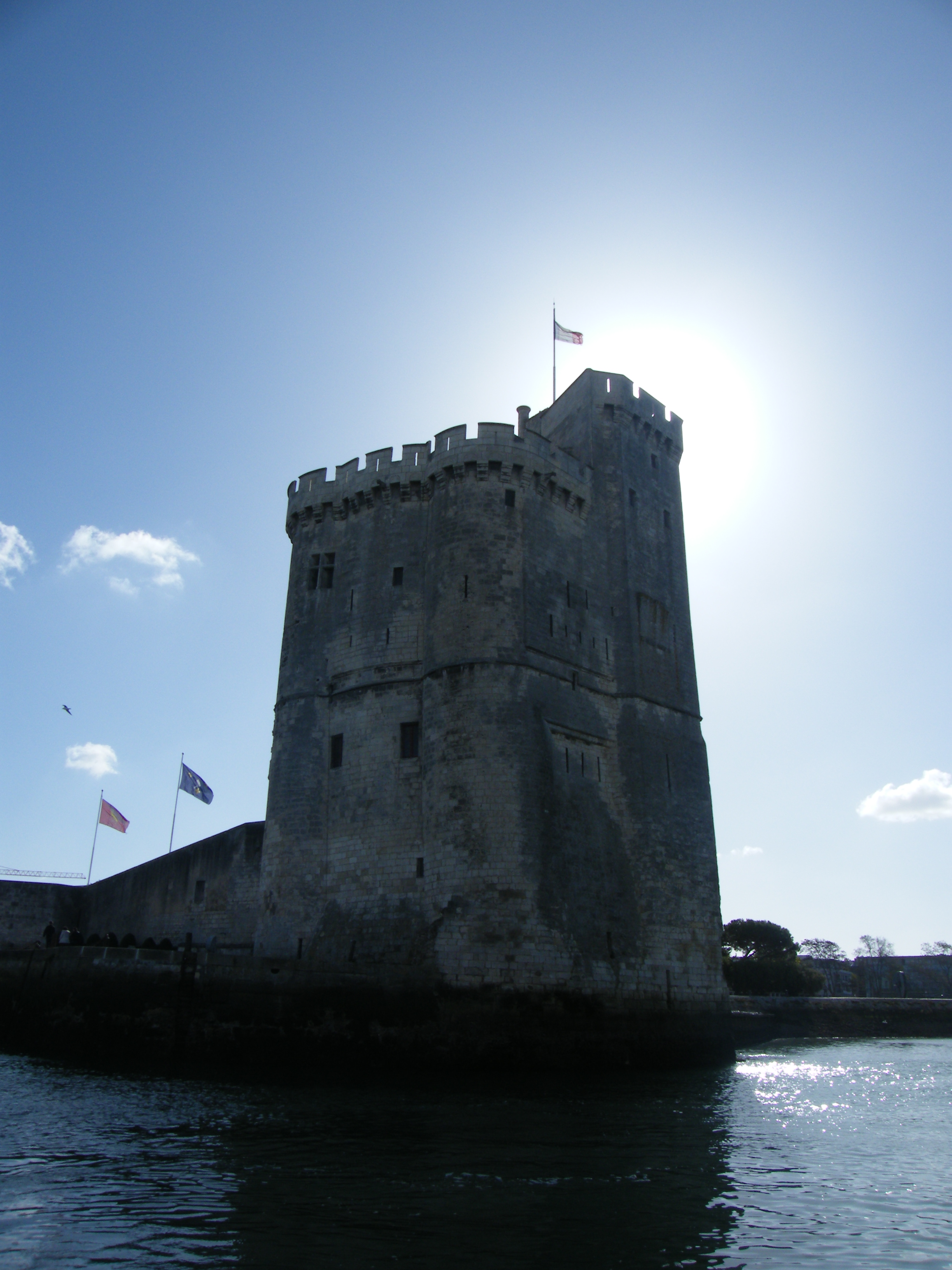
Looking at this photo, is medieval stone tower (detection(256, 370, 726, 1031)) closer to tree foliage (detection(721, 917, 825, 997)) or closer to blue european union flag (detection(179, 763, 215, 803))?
blue european union flag (detection(179, 763, 215, 803))

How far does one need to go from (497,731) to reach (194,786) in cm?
1562

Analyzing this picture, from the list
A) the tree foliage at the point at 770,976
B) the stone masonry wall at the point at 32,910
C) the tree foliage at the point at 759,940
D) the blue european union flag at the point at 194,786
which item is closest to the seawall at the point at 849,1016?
the tree foliage at the point at 770,976

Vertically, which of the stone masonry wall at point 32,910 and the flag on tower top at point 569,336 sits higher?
the flag on tower top at point 569,336

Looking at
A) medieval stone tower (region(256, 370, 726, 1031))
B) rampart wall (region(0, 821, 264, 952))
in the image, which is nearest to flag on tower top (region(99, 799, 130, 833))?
rampart wall (region(0, 821, 264, 952))

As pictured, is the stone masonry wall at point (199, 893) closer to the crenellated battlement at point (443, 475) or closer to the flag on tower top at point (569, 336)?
the crenellated battlement at point (443, 475)

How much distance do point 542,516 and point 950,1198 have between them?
19.3m

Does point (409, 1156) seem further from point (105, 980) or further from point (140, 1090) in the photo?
point (105, 980)

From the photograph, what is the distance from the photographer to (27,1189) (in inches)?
332

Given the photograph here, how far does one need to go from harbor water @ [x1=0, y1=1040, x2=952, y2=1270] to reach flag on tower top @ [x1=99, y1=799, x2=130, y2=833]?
1979cm

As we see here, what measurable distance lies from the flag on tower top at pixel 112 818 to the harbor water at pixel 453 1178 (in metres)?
19.8

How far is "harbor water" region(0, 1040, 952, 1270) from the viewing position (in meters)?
6.91

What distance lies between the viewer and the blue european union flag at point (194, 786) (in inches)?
1291

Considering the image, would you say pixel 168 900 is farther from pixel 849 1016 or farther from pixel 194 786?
pixel 849 1016

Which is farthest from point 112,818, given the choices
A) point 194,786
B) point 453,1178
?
point 453,1178
